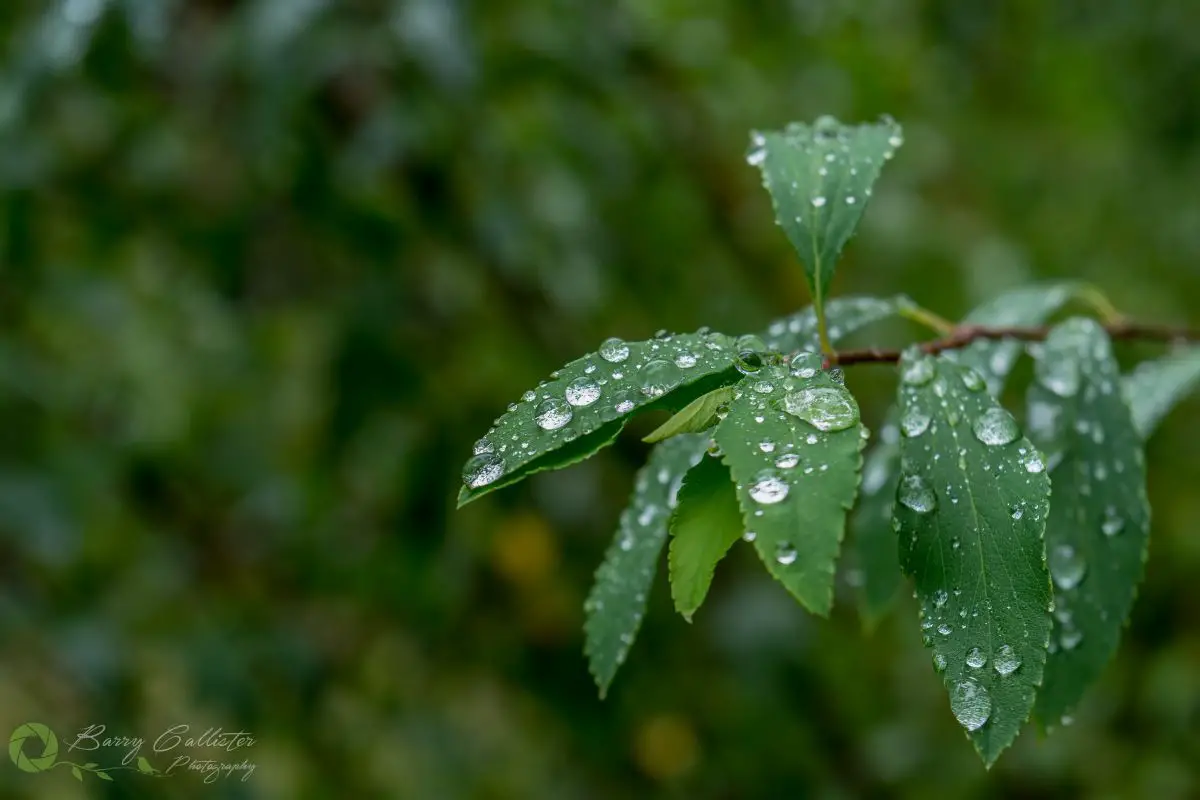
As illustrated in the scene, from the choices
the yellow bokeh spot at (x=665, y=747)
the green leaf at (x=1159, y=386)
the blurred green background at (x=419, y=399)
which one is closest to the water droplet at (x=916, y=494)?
the green leaf at (x=1159, y=386)

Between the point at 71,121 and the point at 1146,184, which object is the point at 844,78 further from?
the point at 71,121

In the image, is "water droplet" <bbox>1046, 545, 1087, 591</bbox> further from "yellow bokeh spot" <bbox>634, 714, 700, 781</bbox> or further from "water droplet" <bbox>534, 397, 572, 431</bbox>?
"yellow bokeh spot" <bbox>634, 714, 700, 781</bbox>

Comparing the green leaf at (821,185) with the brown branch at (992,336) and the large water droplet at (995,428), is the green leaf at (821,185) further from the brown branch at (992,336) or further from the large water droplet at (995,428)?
the large water droplet at (995,428)

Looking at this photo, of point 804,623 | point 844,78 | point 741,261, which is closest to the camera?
point 804,623

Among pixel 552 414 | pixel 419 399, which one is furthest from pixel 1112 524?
pixel 419 399

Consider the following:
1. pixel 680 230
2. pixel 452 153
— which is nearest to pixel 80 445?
pixel 452 153
